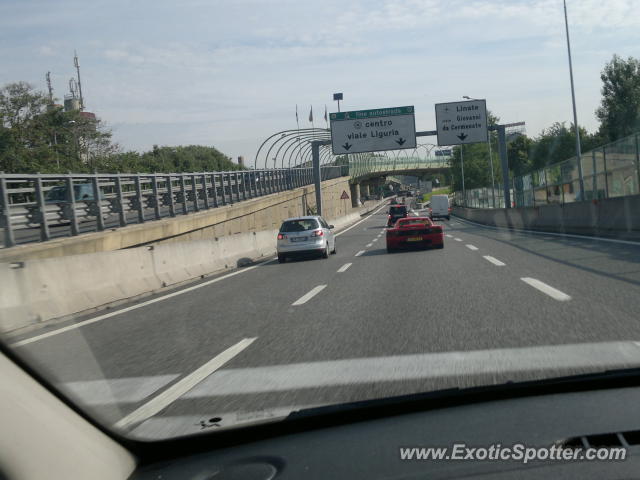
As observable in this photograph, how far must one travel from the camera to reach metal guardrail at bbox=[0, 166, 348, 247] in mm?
13070

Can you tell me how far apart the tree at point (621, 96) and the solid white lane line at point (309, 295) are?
83477mm

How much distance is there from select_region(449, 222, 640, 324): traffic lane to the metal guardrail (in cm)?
1011

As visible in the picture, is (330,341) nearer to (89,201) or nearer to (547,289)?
(547,289)

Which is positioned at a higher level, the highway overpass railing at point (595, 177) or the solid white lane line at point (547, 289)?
the highway overpass railing at point (595, 177)

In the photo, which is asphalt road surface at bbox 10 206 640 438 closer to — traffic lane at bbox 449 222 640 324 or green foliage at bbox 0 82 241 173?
traffic lane at bbox 449 222 640 324

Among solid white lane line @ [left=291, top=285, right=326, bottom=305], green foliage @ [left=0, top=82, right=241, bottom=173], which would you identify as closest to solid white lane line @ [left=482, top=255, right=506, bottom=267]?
solid white lane line @ [left=291, top=285, right=326, bottom=305]

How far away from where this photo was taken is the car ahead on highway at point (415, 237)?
19.8 m

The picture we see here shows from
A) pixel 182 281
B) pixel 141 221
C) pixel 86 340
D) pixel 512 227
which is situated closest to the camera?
pixel 86 340

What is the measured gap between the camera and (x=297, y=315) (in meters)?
8.27

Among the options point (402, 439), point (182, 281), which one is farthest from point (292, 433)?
point (182, 281)

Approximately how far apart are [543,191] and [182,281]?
77.0 ft

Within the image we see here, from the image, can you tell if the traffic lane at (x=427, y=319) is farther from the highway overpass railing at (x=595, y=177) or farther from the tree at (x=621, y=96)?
the tree at (x=621, y=96)

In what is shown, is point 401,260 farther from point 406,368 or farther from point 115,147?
point 115,147

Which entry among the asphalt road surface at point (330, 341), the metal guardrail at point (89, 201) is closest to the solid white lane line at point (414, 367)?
the asphalt road surface at point (330, 341)
